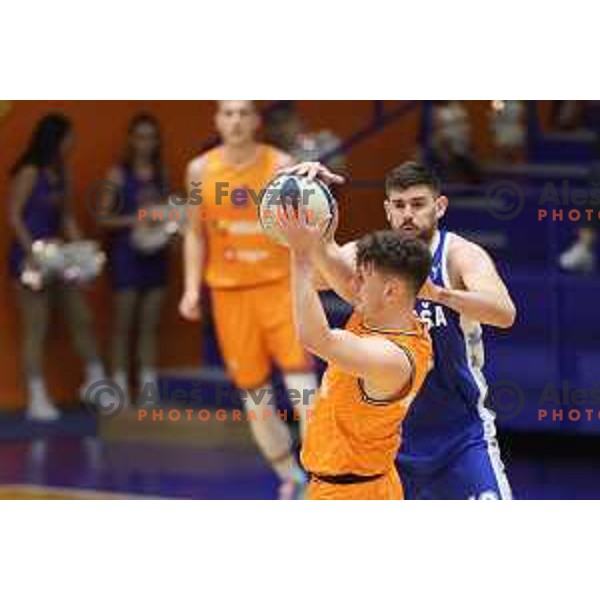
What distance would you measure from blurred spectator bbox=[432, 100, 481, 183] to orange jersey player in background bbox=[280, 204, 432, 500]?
4.34 metres

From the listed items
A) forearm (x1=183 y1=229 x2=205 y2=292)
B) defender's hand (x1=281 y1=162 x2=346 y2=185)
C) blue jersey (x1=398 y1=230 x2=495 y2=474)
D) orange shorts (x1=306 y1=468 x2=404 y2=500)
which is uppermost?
defender's hand (x1=281 y1=162 x2=346 y2=185)

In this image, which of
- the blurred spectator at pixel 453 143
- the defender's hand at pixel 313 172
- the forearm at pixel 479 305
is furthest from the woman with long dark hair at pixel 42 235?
the defender's hand at pixel 313 172

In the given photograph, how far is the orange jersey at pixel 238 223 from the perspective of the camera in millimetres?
9039

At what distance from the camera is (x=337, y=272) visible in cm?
602

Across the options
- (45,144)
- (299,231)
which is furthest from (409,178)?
(45,144)

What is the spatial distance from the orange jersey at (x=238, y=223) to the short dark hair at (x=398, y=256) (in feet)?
11.3

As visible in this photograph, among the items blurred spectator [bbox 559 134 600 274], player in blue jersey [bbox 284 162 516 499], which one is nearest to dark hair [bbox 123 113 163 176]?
blurred spectator [bbox 559 134 600 274]

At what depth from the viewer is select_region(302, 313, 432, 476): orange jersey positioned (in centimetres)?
573

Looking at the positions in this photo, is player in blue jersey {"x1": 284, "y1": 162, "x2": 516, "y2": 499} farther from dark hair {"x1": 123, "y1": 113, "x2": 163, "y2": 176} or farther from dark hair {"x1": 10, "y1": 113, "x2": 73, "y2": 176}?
dark hair {"x1": 10, "y1": 113, "x2": 73, "y2": 176}

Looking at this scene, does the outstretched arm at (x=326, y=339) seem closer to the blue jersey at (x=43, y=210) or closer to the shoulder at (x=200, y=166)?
the shoulder at (x=200, y=166)

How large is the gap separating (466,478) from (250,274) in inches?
107

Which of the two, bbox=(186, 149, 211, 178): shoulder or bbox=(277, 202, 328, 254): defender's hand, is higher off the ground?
bbox=(277, 202, 328, 254): defender's hand
